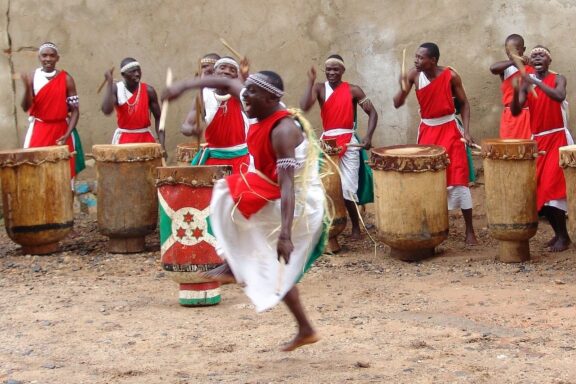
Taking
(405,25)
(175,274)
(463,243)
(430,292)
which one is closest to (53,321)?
(175,274)

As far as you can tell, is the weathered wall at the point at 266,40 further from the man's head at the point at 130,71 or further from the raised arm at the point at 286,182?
the raised arm at the point at 286,182

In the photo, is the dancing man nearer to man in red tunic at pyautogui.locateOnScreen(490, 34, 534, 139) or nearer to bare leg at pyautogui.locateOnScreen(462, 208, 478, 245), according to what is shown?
bare leg at pyautogui.locateOnScreen(462, 208, 478, 245)

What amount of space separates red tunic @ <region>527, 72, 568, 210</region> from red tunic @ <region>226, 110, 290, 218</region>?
355cm

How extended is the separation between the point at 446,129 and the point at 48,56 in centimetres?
374

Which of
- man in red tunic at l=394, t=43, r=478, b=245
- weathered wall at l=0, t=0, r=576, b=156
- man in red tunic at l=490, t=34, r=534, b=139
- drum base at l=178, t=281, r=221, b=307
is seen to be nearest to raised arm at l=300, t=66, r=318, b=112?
weathered wall at l=0, t=0, r=576, b=156

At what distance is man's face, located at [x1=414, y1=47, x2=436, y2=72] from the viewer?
9141 millimetres

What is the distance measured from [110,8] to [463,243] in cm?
412

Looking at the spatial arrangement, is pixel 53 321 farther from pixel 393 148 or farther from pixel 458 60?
pixel 458 60

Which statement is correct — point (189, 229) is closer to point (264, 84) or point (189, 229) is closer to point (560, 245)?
point (264, 84)

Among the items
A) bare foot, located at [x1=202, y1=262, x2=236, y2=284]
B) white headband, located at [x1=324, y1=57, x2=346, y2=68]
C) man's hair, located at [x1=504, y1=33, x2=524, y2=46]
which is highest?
man's hair, located at [x1=504, y1=33, x2=524, y2=46]

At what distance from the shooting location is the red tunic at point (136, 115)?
9.95m

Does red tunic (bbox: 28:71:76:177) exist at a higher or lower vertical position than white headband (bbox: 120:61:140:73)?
lower

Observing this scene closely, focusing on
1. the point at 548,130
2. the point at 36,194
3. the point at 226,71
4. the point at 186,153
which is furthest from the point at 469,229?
the point at 36,194

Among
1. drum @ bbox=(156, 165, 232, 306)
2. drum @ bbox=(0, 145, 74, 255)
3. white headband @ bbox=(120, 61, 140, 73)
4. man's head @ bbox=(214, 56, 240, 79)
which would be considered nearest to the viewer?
drum @ bbox=(156, 165, 232, 306)
